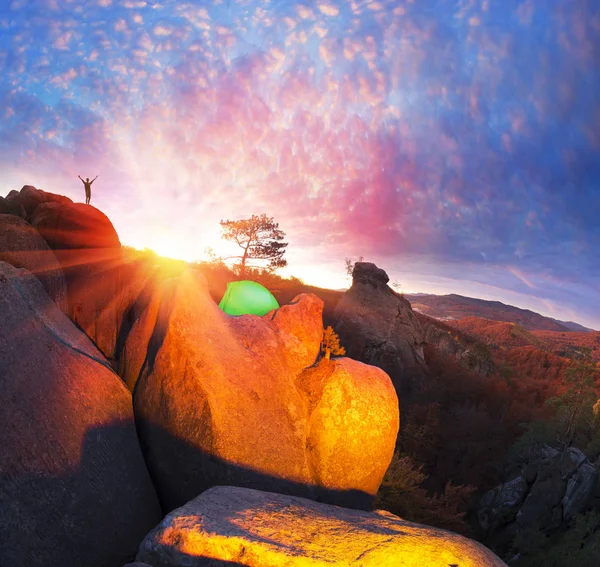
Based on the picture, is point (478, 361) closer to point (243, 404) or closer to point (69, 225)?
point (243, 404)

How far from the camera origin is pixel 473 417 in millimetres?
23891

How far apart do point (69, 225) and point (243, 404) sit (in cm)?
599

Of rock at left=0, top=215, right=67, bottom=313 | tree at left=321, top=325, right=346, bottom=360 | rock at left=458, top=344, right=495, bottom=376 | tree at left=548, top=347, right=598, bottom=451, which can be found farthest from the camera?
rock at left=458, top=344, right=495, bottom=376

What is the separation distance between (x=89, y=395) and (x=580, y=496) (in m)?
19.9

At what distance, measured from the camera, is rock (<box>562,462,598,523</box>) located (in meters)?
15.7

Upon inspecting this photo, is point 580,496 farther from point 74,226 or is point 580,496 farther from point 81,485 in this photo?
point 74,226

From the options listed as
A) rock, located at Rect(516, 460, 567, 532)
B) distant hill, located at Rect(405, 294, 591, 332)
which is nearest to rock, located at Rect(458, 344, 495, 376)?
rock, located at Rect(516, 460, 567, 532)

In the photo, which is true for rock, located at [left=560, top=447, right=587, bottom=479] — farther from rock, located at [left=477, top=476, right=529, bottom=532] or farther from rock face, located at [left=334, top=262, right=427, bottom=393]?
rock face, located at [left=334, top=262, right=427, bottom=393]

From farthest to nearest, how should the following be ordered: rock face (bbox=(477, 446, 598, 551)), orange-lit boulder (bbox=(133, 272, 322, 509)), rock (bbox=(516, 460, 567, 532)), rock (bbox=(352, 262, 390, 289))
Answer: rock (bbox=(352, 262, 390, 289))
rock (bbox=(516, 460, 567, 532))
rock face (bbox=(477, 446, 598, 551))
orange-lit boulder (bbox=(133, 272, 322, 509))

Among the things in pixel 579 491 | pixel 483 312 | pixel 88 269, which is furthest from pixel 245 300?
pixel 483 312

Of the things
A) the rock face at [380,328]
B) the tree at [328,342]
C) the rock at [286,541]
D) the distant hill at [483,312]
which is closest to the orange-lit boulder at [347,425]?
the tree at [328,342]

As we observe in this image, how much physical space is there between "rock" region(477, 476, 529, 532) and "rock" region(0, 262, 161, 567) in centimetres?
1882

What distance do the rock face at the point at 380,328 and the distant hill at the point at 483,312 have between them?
85613 millimetres

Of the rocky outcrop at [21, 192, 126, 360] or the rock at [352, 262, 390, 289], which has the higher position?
the rock at [352, 262, 390, 289]
